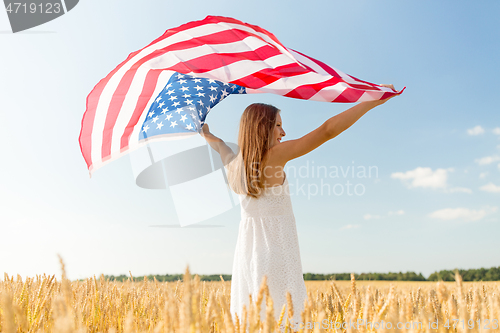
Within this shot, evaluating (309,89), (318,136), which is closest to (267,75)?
(309,89)

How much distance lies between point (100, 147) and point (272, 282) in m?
2.95

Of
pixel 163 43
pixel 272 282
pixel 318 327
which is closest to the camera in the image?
pixel 318 327

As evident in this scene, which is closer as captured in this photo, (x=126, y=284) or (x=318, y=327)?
(x=318, y=327)

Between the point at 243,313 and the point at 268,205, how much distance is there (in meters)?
1.61

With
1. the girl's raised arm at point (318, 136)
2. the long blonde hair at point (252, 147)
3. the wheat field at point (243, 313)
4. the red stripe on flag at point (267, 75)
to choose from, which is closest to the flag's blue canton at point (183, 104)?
the red stripe on flag at point (267, 75)

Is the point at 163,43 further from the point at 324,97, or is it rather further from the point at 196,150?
the point at 324,97

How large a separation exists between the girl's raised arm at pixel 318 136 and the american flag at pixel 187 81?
2.94 ft

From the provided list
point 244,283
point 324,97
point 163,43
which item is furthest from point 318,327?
point 163,43

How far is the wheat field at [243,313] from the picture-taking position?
44.8 inches

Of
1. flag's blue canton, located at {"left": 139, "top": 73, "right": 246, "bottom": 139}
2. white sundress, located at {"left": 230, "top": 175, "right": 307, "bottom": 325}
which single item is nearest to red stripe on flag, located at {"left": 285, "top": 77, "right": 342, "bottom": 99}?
flag's blue canton, located at {"left": 139, "top": 73, "right": 246, "bottom": 139}

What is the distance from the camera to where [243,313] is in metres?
1.46

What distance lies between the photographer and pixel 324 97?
390 centimetres

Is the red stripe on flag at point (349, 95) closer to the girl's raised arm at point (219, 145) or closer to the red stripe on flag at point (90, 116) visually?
the girl's raised arm at point (219, 145)

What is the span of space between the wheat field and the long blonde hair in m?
0.94
